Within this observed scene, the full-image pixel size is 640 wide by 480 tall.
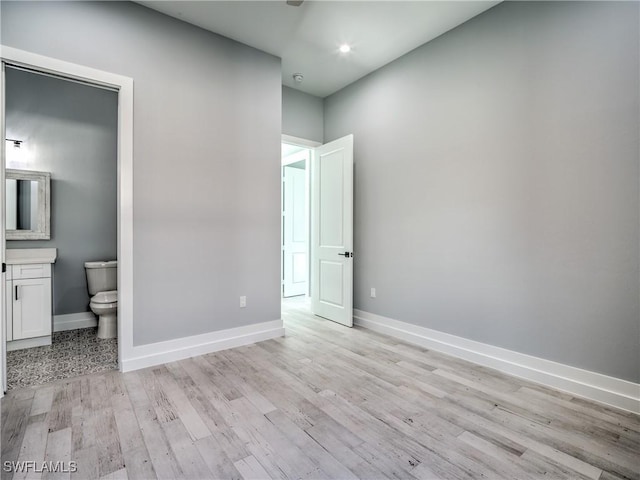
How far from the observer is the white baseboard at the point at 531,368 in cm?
211

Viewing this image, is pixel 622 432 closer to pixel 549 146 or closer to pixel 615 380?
pixel 615 380

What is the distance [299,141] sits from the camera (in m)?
4.36

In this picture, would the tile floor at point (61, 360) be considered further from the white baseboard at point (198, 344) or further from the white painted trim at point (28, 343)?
the white baseboard at point (198, 344)

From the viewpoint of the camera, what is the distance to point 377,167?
3.83 metres

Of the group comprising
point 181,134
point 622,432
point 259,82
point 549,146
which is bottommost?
point 622,432

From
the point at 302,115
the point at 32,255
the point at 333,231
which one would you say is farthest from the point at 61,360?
the point at 302,115

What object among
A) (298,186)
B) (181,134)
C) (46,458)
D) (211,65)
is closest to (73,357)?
(46,458)

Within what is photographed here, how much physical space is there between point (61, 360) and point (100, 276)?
3.51 ft

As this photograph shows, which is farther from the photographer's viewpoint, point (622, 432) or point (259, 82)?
point (259, 82)

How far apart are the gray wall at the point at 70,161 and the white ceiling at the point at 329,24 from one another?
1.83 m

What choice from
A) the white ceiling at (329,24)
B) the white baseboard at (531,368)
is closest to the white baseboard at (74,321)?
the white ceiling at (329,24)

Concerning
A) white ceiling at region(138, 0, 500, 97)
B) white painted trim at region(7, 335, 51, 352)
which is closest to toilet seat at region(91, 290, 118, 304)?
white painted trim at region(7, 335, 51, 352)

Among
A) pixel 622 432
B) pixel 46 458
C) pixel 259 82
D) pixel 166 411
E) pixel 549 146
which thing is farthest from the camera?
pixel 259 82

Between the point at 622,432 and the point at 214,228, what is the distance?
3.32 meters
